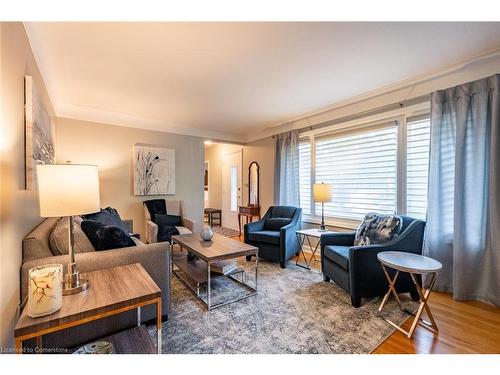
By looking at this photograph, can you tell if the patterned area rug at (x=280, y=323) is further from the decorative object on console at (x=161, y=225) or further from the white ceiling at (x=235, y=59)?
the white ceiling at (x=235, y=59)

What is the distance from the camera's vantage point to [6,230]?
4.00 feet

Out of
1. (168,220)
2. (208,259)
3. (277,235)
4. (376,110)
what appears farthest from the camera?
(168,220)

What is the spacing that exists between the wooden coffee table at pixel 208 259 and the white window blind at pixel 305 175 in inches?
73.8

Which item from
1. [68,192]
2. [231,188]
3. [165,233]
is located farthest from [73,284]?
[231,188]

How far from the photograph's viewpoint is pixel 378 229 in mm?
2443

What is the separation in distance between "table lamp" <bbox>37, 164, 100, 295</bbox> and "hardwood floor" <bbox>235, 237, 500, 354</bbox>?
1.97 meters

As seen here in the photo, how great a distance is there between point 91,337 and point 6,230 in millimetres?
849

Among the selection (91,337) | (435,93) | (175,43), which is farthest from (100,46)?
(435,93)

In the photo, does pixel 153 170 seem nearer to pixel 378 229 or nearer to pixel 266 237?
pixel 266 237

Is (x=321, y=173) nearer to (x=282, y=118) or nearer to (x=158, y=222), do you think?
(x=282, y=118)

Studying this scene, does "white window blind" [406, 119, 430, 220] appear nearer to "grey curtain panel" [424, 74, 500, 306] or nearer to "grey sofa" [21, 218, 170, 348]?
"grey curtain panel" [424, 74, 500, 306]

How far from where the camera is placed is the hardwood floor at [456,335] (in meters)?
1.57

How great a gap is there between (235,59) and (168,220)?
286 centimetres
